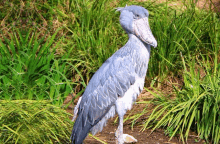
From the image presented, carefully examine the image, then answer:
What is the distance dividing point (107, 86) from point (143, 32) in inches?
22.8

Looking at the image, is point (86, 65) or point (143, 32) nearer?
point (143, 32)

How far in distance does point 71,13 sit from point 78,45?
29.9 inches

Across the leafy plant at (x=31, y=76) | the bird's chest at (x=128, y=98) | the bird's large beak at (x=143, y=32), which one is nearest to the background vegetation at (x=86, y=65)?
the leafy plant at (x=31, y=76)

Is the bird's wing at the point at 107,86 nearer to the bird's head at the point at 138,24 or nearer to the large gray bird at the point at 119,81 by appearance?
the large gray bird at the point at 119,81

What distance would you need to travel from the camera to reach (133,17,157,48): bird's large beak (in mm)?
3260

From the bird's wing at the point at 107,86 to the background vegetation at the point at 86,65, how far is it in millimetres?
320

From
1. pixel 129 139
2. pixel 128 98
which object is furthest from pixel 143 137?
pixel 128 98

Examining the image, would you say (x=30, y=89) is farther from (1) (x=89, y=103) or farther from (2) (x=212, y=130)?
(2) (x=212, y=130)

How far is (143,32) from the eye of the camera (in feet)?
10.7

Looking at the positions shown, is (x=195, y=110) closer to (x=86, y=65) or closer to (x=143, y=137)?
(x=143, y=137)

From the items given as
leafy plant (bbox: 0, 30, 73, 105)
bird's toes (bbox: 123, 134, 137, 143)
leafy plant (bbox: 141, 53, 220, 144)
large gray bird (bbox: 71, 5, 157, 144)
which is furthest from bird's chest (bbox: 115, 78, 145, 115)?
leafy plant (bbox: 0, 30, 73, 105)

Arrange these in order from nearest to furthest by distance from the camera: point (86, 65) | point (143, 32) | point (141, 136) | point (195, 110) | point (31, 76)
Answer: point (143, 32), point (195, 110), point (141, 136), point (31, 76), point (86, 65)

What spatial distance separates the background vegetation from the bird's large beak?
3.24 ft

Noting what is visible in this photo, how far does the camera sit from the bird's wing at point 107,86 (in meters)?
3.33
